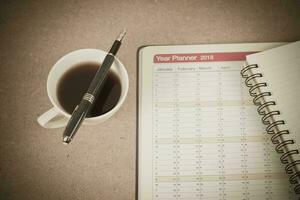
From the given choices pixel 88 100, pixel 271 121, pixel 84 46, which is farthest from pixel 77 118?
pixel 271 121

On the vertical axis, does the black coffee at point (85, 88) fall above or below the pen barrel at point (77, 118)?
above

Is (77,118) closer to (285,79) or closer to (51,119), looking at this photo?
(51,119)

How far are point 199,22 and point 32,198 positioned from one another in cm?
53

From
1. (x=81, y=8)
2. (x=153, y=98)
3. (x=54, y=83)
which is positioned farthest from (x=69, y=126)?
(x=81, y=8)

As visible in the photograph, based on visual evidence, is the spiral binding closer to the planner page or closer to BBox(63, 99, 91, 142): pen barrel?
the planner page

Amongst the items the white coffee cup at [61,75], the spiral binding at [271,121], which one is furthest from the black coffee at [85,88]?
the spiral binding at [271,121]

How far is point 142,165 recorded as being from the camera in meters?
0.63

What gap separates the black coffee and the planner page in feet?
0.96

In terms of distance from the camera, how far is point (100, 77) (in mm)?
564

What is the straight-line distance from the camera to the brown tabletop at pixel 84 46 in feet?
2.09

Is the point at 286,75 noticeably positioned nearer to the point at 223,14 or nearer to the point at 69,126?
the point at 223,14

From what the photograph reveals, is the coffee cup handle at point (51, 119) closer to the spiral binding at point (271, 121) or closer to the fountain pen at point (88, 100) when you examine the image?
the fountain pen at point (88, 100)

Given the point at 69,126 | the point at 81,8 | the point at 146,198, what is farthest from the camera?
the point at 81,8

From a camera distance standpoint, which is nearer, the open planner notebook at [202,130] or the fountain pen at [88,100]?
the fountain pen at [88,100]
